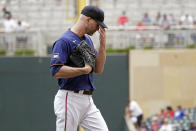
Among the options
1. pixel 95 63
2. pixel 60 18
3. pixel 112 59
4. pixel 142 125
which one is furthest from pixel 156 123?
pixel 95 63

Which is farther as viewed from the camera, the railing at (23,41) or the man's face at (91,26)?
the railing at (23,41)

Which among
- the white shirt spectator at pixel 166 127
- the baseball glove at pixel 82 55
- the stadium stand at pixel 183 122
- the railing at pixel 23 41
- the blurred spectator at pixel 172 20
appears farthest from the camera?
the blurred spectator at pixel 172 20

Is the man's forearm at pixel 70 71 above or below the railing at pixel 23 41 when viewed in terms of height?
above

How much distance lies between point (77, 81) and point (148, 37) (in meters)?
10.0

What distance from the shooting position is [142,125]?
13.1 metres

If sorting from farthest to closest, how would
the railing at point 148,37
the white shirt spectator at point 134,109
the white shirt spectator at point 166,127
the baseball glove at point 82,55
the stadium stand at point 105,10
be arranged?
the stadium stand at point 105,10, the railing at point 148,37, the white shirt spectator at point 134,109, the white shirt spectator at point 166,127, the baseball glove at point 82,55

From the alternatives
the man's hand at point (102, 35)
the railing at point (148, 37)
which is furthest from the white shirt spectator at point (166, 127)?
the man's hand at point (102, 35)

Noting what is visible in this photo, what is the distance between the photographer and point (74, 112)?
4234 mm

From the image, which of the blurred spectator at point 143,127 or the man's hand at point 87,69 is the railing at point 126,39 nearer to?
the blurred spectator at point 143,127

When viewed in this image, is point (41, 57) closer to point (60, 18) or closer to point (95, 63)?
point (60, 18)

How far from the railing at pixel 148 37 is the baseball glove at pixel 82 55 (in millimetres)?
9790

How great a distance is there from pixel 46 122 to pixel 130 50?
3.55m

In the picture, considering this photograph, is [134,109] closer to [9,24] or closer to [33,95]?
[33,95]

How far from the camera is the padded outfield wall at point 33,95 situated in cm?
1195
